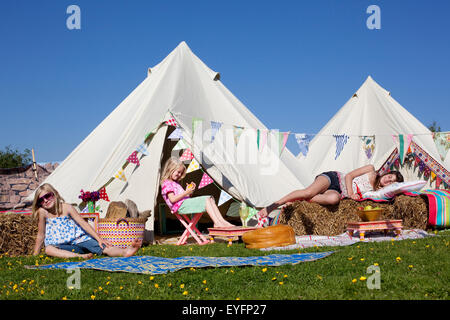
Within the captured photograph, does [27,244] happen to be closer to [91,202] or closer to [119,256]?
[91,202]

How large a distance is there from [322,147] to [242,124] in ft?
15.6

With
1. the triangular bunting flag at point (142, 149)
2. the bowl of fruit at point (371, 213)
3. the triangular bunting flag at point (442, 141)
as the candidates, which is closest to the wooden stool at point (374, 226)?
the bowl of fruit at point (371, 213)

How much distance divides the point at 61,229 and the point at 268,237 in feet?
7.61

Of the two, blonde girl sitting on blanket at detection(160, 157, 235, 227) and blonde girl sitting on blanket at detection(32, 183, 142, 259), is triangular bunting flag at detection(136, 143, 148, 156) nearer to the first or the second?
blonde girl sitting on blanket at detection(160, 157, 235, 227)

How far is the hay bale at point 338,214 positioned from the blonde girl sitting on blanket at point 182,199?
1.01m

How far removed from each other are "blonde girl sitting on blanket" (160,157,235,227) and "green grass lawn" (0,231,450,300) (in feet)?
6.82

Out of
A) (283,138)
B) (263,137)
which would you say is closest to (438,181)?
(283,138)

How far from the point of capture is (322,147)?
1172 centimetres

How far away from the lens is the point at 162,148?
263 inches

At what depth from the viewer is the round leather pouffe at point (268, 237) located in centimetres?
496

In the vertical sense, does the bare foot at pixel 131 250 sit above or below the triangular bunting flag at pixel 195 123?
below

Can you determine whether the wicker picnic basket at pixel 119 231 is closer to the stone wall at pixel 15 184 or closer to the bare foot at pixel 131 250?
the bare foot at pixel 131 250
